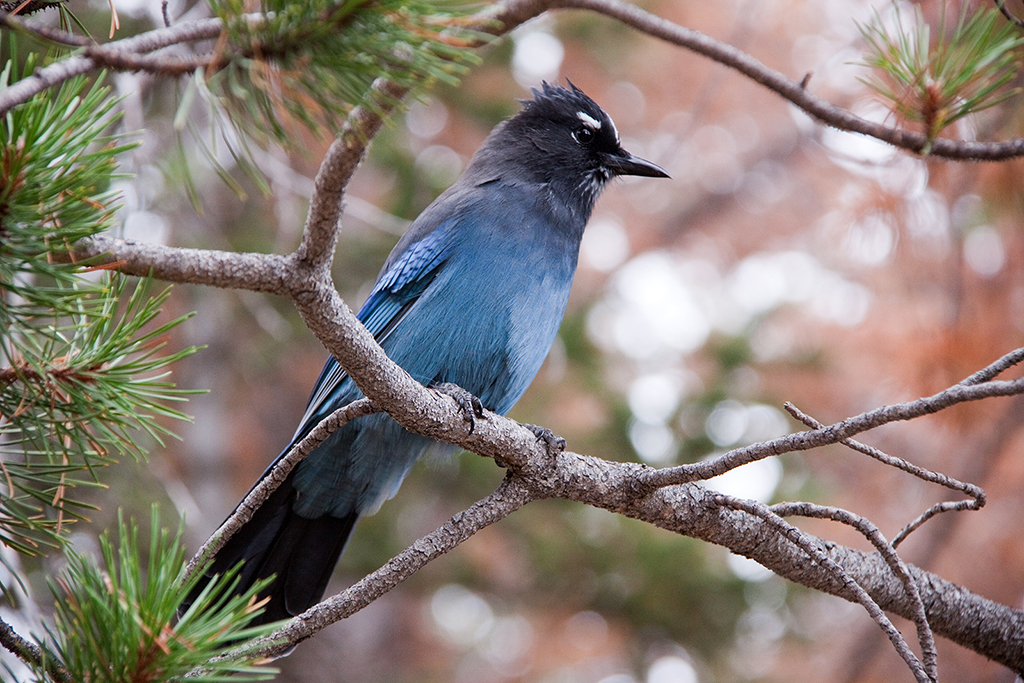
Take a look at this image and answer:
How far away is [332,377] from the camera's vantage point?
10.4 ft

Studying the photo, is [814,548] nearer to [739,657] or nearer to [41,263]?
[41,263]

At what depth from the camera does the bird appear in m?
3.16

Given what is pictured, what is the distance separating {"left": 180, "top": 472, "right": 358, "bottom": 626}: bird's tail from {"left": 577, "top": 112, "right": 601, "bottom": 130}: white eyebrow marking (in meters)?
1.99

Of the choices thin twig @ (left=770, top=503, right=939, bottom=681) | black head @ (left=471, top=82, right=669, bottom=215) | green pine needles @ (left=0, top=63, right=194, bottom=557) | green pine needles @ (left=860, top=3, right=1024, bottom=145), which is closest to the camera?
green pine needles @ (left=0, top=63, right=194, bottom=557)

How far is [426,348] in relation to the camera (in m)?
3.15

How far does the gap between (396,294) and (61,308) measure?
1869mm

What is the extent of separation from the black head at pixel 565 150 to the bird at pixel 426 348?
0.60 feet

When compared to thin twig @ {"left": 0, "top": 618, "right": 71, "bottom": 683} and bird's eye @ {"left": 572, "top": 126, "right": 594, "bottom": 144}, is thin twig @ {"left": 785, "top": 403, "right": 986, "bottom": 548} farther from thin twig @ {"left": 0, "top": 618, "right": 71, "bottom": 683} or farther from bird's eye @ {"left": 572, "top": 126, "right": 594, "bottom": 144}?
bird's eye @ {"left": 572, "top": 126, "right": 594, "bottom": 144}

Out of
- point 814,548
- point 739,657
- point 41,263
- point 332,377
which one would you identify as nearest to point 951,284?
Answer: point 739,657

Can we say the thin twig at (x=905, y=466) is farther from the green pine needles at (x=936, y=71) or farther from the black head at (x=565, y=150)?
the black head at (x=565, y=150)

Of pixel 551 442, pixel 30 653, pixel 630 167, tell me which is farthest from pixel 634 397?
pixel 30 653

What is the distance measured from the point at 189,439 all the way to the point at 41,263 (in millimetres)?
5252

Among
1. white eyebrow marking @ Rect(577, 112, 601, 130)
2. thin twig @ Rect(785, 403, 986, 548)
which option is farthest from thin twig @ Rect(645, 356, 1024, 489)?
white eyebrow marking @ Rect(577, 112, 601, 130)

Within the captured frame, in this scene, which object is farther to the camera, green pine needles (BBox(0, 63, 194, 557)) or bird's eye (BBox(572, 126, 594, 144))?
bird's eye (BBox(572, 126, 594, 144))
